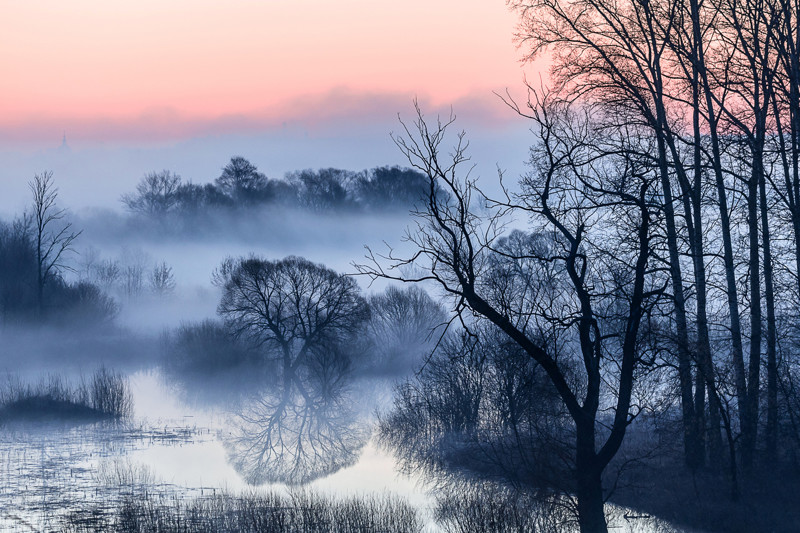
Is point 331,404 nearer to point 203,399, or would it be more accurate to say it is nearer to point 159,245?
point 203,399

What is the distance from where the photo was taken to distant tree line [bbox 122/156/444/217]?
9669cm

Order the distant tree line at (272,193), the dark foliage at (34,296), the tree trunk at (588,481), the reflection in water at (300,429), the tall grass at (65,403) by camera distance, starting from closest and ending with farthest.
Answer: the tree trunk at (588,481) → the reflection in water at (300,429) → the tall grass at (65,403) → the dark foliage at (34,296) → the distant tree line at (272,193)

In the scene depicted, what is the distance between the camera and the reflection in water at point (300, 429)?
2948 centimetres

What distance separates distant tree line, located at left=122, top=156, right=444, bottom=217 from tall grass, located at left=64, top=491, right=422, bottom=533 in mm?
74294

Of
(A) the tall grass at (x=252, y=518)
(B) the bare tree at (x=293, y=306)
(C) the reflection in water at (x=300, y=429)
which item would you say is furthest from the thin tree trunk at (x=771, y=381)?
(B) the bare tree at (x=293, y=306)

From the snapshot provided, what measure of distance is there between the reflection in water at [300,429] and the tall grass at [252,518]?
567 centimetres

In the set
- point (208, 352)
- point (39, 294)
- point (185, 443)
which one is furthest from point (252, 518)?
point (39, 294)

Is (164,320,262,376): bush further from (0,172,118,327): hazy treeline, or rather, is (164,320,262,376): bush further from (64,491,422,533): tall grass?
(64,491,422,533): tall grass

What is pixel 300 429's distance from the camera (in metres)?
36.8

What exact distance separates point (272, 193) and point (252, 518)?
8515 cm

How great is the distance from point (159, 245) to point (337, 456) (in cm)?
7525

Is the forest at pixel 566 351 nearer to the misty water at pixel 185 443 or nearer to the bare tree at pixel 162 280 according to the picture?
the misty water at pixel 185 443

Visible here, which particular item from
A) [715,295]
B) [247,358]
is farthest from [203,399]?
[715,295]

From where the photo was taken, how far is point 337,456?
31125mm
